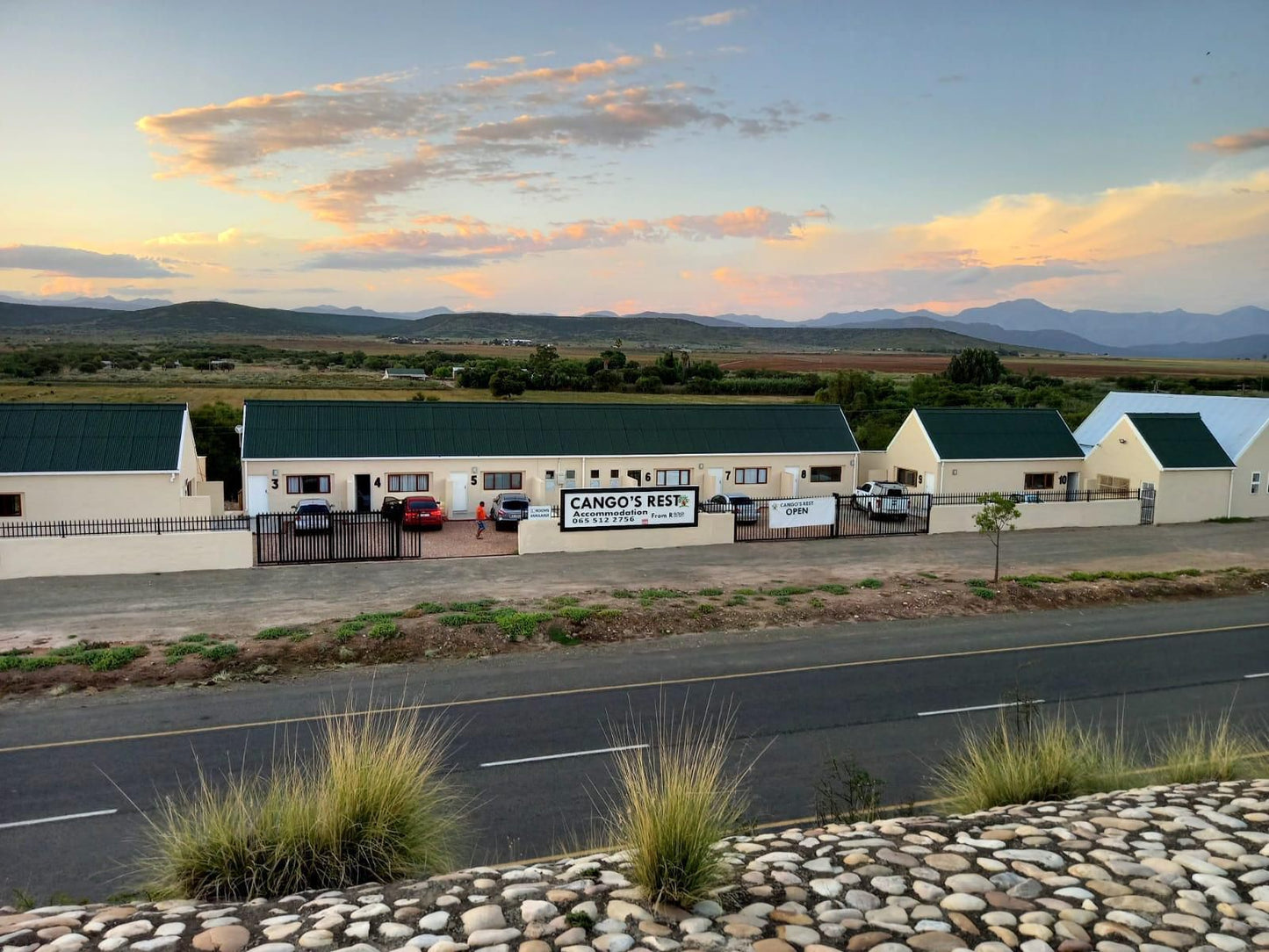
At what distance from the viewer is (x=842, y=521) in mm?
35312

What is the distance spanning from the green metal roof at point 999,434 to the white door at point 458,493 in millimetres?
A: 21006

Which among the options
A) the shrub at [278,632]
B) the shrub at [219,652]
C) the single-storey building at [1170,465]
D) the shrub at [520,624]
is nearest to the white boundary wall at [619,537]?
the shrub at [520,624]

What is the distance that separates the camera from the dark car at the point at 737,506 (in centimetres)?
3369

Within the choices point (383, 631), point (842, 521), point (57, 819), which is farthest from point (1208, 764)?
point (842, 521)

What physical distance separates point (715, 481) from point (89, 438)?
2430cm

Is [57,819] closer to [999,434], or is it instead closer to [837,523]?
[837,523]

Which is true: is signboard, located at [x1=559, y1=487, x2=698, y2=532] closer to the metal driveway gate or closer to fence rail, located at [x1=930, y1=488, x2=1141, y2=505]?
the metal driveway gate

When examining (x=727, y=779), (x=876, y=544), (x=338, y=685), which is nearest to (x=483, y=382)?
(x=876, y=544)

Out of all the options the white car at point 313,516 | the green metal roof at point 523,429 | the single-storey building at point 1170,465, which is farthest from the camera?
the single-storey building at point 1170,465

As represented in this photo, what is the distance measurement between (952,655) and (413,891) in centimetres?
1418

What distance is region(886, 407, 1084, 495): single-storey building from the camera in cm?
4025

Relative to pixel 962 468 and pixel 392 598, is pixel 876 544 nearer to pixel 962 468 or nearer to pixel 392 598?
pixel 962 468

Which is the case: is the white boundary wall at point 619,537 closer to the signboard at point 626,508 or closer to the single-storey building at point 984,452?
the signboard at point 626,508

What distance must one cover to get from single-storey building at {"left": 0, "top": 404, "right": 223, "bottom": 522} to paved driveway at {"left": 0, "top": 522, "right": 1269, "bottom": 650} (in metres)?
6.79
